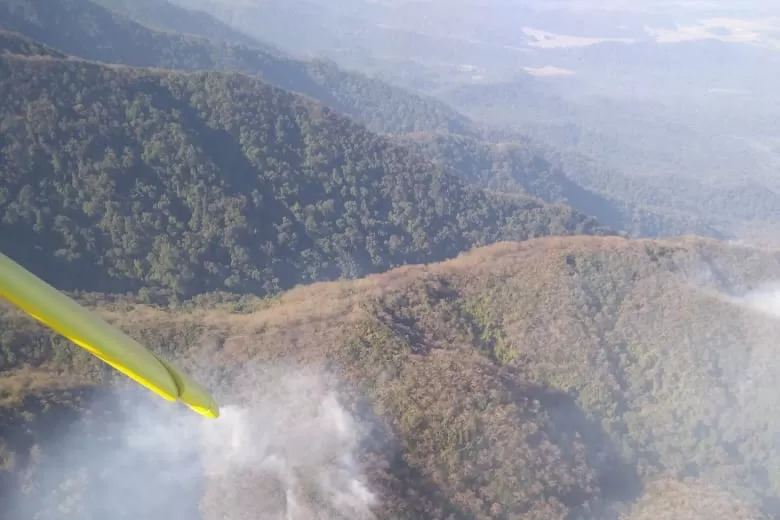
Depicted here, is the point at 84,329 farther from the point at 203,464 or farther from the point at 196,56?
the point at 196,56

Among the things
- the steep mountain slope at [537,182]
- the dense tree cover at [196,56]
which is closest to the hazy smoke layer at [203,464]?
the dense tree cover at [196,56]

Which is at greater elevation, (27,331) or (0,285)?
(0,285)

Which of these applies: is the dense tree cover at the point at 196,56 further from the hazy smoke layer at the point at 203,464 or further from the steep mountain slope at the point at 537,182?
the hazy smoke layer at the point at 203,464

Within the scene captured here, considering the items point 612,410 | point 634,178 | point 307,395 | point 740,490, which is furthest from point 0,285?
point 634,178

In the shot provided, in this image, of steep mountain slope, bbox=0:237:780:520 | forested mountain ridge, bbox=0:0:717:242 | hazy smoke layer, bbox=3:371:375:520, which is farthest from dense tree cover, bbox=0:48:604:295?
forested mountain ridge, bbox=0:0:717:242

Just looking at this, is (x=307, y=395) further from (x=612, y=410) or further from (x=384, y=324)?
(x=612, y=410)

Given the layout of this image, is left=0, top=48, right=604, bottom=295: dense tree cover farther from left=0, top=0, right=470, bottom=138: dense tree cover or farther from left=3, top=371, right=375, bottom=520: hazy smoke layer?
left=0, top=0, right=470, bottom=138: dense tree cover
